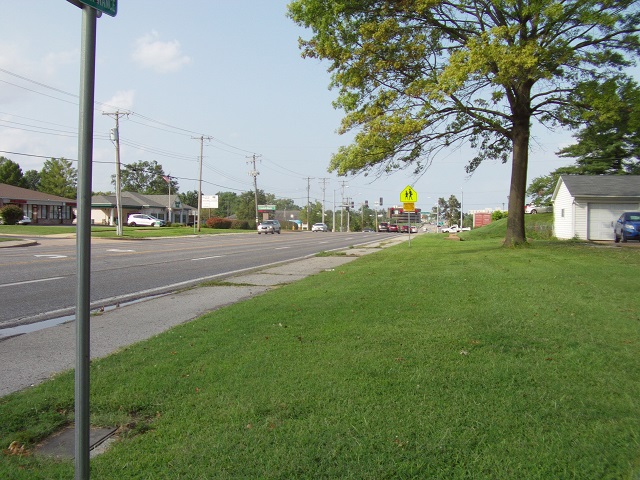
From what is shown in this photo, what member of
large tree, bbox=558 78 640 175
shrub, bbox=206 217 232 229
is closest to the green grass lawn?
large tree, bbox=558 78 640 175

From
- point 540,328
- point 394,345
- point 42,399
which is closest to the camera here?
point 42,399

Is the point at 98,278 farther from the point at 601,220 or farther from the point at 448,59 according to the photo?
the point at 601,220

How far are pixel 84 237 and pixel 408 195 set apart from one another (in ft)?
83.3

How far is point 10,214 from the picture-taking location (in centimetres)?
5041

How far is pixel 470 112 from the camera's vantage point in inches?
768

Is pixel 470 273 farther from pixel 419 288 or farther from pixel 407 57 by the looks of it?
pixel 407 57

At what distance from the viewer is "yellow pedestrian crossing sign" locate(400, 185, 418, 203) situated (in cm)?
2709

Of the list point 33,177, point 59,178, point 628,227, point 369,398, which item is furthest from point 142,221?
point 369,398

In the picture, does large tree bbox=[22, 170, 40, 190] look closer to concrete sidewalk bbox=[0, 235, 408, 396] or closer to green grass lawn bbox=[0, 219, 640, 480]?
concrete sidewalk bbox=[0, 235, 408, 396]

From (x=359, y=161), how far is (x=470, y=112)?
14.4ft

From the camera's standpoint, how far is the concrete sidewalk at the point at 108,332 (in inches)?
228

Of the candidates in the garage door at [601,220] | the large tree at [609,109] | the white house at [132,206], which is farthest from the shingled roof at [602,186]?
the white house at [132,206]

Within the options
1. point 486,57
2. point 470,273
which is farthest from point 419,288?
point 486,57

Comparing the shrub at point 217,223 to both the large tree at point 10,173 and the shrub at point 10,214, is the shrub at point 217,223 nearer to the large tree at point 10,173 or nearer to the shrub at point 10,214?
the shrub at point 10,214
